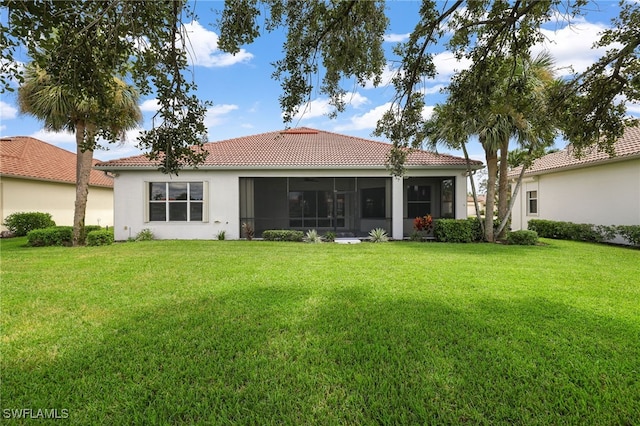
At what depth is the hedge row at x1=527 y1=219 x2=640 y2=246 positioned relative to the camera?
39.5 feet

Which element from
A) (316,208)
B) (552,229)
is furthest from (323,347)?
(552,229)

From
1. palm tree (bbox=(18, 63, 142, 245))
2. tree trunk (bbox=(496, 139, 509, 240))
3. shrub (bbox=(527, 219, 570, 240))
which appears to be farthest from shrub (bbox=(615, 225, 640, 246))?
palm tree (bbox=(18, 63, 142, 245))

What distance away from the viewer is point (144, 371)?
3113 mm

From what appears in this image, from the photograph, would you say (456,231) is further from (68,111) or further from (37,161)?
(37,161)

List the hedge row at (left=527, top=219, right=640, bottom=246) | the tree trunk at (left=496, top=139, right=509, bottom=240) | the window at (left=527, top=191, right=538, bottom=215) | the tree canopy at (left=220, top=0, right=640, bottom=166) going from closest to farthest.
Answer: the tree canopy at (left=220, top=0, right=640, bottom=166) → the hedge row at (left=527, top=219, right=640, bottom=246) → the tree trunk at (left=496, top=139, right=509, bottom=240) → the window at (left=527, top=191, right=538, bottom=215)

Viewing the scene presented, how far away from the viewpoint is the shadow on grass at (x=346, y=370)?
8.36 ft

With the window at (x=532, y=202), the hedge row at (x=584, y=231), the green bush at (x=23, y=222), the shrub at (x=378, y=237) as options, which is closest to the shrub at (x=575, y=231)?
the hedge row at (x=584, y=231)

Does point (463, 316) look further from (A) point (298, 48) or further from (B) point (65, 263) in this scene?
(B) point (65, 263)

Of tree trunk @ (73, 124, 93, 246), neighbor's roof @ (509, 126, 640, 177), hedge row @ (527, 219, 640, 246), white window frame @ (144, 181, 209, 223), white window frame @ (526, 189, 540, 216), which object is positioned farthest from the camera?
white window frame @ (526, 189, 540, 216)

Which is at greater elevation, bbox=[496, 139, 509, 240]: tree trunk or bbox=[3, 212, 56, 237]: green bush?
bbox=[496, 139, 509, 240]: tree trunk

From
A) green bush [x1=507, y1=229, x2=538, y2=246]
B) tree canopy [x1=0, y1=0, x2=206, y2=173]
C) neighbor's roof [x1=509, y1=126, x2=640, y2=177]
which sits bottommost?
green bush [x1=507, y1=229, x2=538, y2=246]

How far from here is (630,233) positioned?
472 inches

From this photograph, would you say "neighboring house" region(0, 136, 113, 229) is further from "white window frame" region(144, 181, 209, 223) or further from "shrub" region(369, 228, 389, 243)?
"shrub" region(369, 228, 389, 243)

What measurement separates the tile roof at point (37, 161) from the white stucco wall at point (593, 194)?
2376 centimetres
